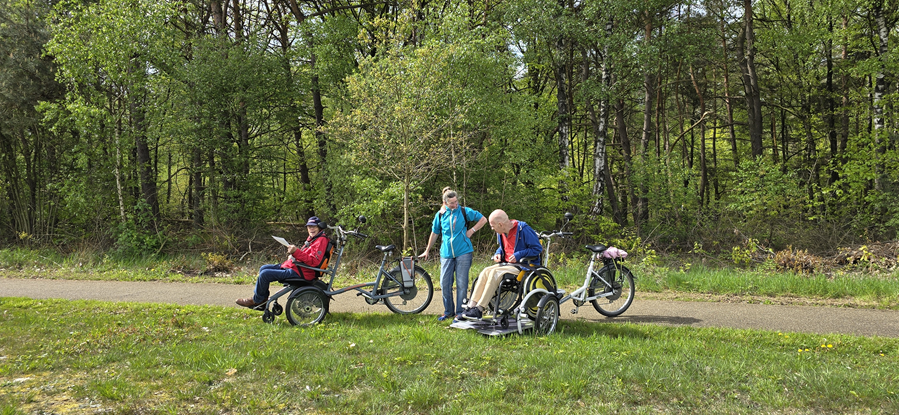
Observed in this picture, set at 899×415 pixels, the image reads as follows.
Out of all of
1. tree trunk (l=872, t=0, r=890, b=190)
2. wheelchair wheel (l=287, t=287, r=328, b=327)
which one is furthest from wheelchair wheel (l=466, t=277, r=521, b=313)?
tree trunk (l=872, t=0, r=890, b=190)

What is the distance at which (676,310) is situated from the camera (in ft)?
24.0

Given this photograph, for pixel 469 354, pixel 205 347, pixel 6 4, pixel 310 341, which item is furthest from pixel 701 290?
pixel 6 4

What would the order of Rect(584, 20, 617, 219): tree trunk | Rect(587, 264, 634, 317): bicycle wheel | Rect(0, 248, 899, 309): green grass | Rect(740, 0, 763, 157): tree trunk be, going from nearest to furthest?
1. Rect(587, 264, 634, 317): bicycle wheel
2. Rect(0, 248, 899, 309): green grass
3. Rect(584, 20, 617, 219): tree trunk
4. Rect(740, 0, 763, 157): tree trunk

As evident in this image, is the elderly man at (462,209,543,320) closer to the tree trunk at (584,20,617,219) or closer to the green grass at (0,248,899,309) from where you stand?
the green grass at (0,248,899,309)

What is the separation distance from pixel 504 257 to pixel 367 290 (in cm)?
225

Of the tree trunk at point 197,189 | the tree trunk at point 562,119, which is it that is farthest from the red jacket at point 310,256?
the tree trunk at point 562,119

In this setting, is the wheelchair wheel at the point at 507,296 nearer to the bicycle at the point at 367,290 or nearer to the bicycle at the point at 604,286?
the bicycle at the point at 604,286

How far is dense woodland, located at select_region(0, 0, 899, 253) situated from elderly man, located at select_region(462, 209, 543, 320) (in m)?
5.95

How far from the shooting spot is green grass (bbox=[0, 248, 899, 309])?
8070mm

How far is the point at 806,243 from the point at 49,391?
16061 mm

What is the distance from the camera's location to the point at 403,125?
11.8 meters

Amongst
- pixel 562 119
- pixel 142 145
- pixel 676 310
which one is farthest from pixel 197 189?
pixel 676 310

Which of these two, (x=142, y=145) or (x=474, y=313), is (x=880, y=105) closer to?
(x=474, y=313)

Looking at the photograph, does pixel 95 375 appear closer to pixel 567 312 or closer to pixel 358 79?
pixel 567 312
